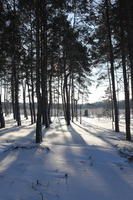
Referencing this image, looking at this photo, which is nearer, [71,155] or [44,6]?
[71,155]

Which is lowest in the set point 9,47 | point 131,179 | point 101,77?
point 131,179

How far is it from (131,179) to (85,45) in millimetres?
12272

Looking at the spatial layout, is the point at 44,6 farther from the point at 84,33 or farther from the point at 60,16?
the point at 84,33

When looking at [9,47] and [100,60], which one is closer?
[9,47]

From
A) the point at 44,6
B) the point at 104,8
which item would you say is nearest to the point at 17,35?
the point at 44,6

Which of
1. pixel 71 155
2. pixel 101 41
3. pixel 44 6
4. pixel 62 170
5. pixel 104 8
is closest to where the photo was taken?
pixel 62 170

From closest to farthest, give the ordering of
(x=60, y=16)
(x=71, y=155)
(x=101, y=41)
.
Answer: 1. (x=71, y=155)
2. (x=60, y=16)
3. (x=101, y=41)

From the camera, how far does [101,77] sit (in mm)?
17406

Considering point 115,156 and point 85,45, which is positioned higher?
point 85,45

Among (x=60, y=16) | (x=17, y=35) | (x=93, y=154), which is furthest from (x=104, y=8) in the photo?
(x=93, y=154)

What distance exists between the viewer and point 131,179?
3955 millimetres

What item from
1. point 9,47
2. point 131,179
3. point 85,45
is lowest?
point 131,179

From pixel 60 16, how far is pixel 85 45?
441 cm

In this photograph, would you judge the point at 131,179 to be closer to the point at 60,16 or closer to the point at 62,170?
the point at 62,170
